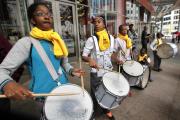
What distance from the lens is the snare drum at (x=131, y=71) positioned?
324cm

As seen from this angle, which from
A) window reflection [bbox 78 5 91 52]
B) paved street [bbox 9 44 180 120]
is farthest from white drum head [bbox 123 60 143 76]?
window reflection [bbox 78 5 91 52]

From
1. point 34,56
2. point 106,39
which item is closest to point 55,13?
point 106,39

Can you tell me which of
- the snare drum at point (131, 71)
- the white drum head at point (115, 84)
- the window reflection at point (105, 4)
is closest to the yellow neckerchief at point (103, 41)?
the white drum head at point (115, 84)

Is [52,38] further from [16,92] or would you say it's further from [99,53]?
[99,53]

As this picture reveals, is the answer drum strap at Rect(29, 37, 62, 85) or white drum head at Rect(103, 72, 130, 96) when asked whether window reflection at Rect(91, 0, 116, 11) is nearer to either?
white drum head at Rect(103, 72, 130, 96)

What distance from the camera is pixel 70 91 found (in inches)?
56.8

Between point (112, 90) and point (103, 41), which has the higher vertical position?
point (103, 41)

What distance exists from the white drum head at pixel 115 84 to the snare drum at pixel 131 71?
0.92 metres

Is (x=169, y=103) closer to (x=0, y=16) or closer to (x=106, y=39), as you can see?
(x=106, y=39)

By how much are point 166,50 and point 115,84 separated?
14.4ft

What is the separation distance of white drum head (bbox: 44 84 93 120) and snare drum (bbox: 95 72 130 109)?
67 centimetres

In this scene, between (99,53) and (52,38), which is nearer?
(52,38)

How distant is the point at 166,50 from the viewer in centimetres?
593

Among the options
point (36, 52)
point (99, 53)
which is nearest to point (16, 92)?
point (36, 52)
